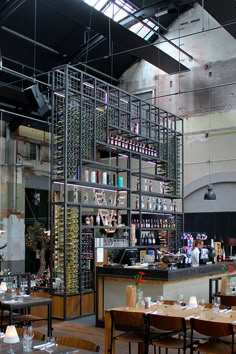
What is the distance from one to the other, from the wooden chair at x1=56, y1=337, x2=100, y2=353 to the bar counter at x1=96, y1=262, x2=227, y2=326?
3.52 metres

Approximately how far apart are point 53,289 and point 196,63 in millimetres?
9570

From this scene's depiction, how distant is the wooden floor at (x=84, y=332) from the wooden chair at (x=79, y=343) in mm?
2620

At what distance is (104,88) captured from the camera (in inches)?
436

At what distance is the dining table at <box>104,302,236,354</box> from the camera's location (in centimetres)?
482

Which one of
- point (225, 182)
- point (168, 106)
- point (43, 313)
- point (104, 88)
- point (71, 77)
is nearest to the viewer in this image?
point (43, 313)

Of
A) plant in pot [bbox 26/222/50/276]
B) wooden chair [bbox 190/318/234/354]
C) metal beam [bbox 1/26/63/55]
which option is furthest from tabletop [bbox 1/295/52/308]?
plant in pot [bbox 26/222/50/276]

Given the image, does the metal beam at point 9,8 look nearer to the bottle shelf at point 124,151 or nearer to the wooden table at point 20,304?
the bottle shelf at point 124,151

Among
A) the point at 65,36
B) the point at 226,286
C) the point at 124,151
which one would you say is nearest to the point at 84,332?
the point at 226,286

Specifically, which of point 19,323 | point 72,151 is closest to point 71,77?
point 72,151

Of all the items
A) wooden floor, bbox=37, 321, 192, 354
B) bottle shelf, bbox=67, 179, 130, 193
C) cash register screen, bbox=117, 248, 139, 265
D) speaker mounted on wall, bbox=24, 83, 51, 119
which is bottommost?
wooden floor, bbox=37, 321, 192, 354

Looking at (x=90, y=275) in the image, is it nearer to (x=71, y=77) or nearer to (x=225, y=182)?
(x=71, y=77)

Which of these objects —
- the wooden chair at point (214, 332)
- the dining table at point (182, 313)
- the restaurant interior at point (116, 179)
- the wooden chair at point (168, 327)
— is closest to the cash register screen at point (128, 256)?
the restaurant interior at point (116, 179)

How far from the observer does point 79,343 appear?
3.73m

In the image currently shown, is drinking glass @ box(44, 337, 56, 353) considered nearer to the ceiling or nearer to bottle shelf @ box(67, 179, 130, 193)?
bottle shelf @ box(67, 179, 130, 193)
